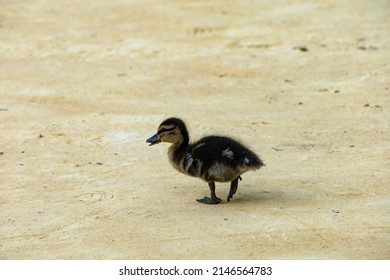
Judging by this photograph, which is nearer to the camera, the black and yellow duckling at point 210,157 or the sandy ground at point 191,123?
the sandy ground at point 191,123

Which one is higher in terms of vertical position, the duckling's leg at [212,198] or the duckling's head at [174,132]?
the duckling's head at [174,132]

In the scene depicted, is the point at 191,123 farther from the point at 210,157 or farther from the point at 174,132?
the point at 210,157

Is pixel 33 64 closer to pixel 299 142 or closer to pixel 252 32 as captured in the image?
pixel 252 32

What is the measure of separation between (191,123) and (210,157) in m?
2.67

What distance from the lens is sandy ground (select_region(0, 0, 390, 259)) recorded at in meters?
7.88

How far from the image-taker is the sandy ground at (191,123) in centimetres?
788

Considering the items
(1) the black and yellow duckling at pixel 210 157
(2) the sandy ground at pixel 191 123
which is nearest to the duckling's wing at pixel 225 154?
(1) the black and yellow duckling at pixel 210 157

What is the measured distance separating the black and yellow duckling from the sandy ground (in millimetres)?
248

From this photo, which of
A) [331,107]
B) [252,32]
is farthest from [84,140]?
[252,32]

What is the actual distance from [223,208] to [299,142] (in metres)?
2.18

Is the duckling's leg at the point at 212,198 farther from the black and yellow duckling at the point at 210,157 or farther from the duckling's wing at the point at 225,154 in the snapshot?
the duckling's wing at the point at 225,154

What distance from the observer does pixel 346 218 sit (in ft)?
26.7

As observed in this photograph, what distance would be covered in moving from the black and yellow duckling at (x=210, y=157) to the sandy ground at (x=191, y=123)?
0.81 ft

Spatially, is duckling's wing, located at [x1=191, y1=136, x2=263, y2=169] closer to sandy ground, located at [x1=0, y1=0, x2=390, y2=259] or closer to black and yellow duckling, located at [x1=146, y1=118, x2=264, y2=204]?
black and yellow duckling, located at [x1=146, y1=118, x2=264, y2=204]
